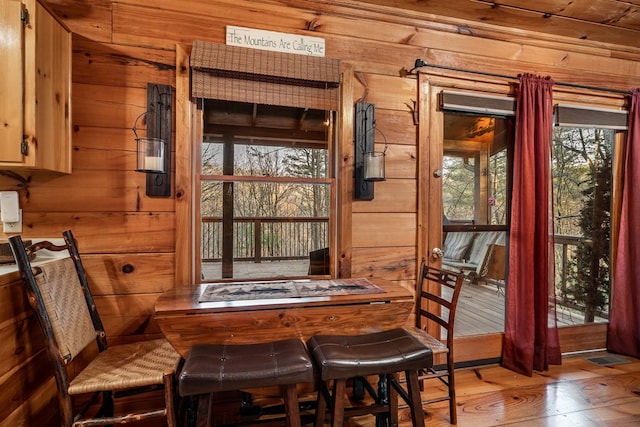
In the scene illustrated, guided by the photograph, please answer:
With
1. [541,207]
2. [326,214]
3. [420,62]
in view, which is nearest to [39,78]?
[326,214]

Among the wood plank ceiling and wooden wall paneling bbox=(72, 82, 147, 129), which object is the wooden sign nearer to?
the wood plank ceiling

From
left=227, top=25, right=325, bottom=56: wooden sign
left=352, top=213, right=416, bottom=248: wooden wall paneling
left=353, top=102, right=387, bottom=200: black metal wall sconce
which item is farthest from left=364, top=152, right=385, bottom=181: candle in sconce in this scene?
left=227, top=25, right=325, bottom=56: wooden sign

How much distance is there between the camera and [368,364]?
4.35 feet

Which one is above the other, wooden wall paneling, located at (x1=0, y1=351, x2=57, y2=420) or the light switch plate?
the light switch plate

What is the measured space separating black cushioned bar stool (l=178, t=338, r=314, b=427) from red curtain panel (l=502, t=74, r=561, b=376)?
1824mm

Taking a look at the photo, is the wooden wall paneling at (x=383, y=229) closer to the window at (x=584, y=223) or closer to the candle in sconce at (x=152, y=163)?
the candle in sconce at (x=152, y=163)

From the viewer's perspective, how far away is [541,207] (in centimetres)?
229

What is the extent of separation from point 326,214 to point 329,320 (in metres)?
0.80

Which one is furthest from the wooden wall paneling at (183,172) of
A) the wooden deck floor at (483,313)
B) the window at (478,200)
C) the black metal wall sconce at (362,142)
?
the wooden deck floor at (483,313)

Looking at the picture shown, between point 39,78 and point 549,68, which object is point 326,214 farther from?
point 549,68

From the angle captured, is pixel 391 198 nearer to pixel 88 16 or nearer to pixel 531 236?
pixel 531 236

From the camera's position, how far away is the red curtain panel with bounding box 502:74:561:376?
7.47ft

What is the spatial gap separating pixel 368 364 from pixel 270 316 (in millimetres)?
517

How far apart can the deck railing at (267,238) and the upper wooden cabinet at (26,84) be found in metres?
0.89
